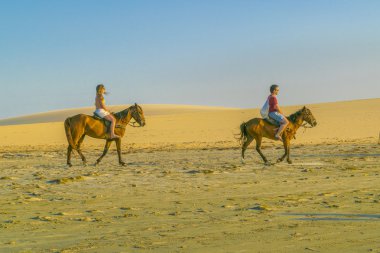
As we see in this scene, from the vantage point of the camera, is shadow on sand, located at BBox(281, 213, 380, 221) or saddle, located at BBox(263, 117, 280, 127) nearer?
shadow on sand, located at BBox(281, 213, 380, 221)

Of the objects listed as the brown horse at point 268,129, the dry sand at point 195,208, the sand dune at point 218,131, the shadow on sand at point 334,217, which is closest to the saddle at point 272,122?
the brown horse at point 268,129

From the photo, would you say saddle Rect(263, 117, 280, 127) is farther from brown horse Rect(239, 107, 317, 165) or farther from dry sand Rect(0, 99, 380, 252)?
dry sand Rect(0, 99, 380, 252)

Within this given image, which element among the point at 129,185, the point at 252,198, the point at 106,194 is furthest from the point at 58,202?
Answer: the point at 252,198

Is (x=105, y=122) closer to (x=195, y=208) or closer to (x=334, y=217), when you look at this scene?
(x=195, y=208)

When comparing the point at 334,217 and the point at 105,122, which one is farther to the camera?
the point at 105,122

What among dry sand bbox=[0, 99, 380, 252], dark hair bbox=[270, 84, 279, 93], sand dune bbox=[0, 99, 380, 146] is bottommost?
dry sand bbox=[0, 99, 380, 252]

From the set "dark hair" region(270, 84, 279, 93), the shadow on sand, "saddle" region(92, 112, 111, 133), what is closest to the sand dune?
"saddle" region(92, 112, 111, 133)

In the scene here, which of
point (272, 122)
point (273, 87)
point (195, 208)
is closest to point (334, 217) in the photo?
point (195, 208)

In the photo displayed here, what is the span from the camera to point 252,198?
1023 cm

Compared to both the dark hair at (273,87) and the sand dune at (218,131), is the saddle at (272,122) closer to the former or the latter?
the dark hair at (273,87)

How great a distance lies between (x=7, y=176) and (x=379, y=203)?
844 cm

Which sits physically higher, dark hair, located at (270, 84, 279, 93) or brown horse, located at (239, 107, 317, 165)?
dark hair, located at (270, 84, 279, 93)

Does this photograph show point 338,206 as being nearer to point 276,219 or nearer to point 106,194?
point 276,219

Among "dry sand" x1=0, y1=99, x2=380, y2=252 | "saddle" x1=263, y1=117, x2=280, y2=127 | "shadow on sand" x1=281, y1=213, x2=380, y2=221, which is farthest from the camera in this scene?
"saddle" x1=263, y1=117, x2=280, y2=127
